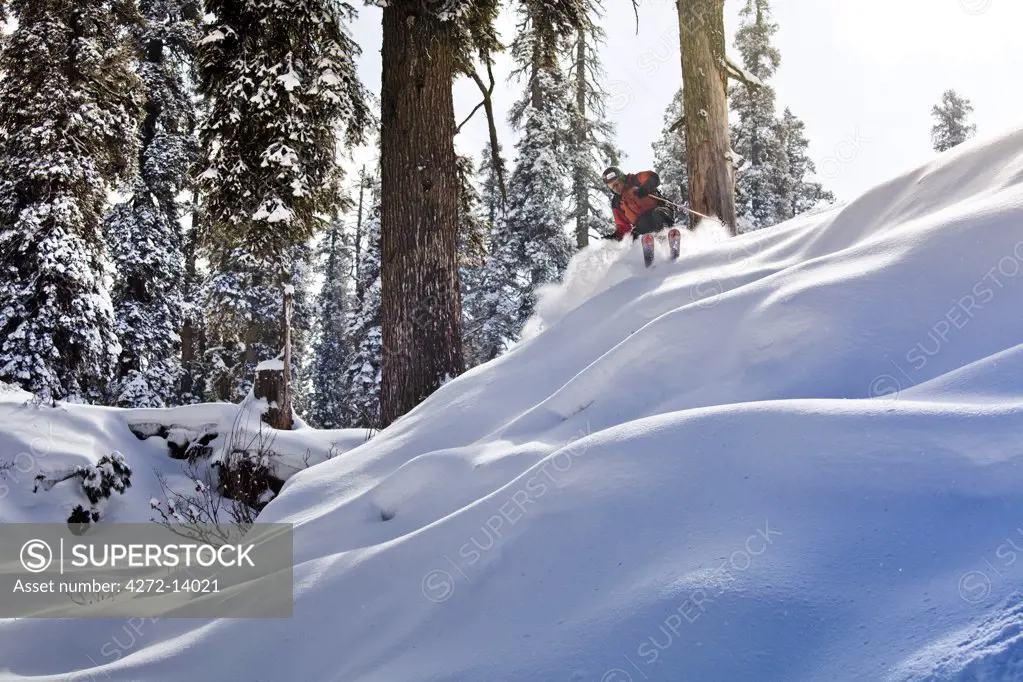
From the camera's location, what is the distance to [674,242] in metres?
5.84

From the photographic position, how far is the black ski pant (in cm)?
693

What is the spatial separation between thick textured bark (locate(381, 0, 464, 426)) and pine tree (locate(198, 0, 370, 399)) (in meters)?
1.13

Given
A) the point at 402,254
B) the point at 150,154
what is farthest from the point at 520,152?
the point at 402,254

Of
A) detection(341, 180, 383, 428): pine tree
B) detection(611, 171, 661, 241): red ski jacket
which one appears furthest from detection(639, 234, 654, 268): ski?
detection(341, 180, 383, 428): pine tree

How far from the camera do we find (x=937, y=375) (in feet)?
7.75

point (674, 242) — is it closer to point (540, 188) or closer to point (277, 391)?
point (277, 391)

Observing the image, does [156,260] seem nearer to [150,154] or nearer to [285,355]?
[150,154]

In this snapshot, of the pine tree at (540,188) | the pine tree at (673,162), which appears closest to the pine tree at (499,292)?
the pine tree at (540,188)

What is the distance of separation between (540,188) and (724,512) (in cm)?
2270

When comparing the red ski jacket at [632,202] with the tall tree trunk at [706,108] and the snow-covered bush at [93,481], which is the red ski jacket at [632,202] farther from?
the snow-covered bush at [93,481]

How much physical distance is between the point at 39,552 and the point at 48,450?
147cm

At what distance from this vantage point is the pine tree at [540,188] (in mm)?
22875

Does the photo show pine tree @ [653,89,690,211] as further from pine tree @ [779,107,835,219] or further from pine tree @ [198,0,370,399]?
pine tree @ [198,0,370,399]

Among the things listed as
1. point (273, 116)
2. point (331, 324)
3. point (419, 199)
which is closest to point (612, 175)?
point (419, 199)
